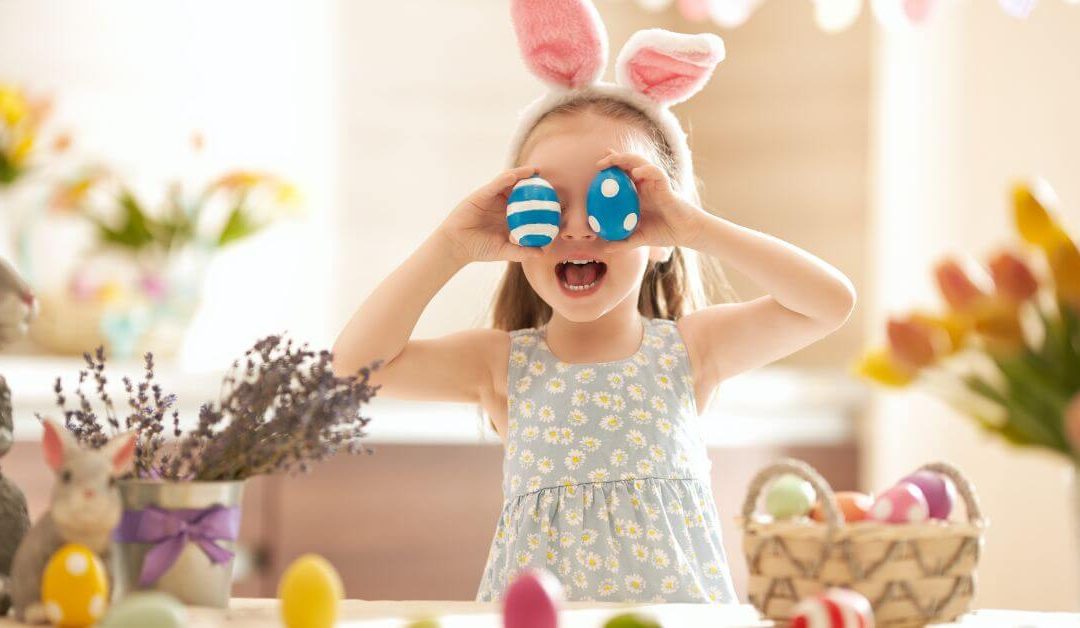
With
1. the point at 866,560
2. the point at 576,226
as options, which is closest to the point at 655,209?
the point at 576,226

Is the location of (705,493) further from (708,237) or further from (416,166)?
(416,166)

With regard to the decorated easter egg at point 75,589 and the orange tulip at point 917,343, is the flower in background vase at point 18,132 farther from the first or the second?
the orange tulip at point 917,343

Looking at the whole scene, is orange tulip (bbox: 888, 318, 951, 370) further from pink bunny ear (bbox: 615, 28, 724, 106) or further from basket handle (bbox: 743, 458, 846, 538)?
pink bunny ear (bbox: 615, 28, 724, 106)

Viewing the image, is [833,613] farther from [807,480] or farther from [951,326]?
[951,326]

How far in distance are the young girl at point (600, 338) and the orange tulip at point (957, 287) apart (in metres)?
0.57

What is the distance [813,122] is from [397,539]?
1.91 metres

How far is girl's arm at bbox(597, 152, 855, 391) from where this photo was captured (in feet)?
4.84

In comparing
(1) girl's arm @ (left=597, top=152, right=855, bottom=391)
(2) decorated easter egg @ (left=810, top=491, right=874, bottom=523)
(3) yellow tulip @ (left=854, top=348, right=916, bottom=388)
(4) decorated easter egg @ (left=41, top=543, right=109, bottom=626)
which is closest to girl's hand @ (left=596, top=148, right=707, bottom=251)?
(1) girl's arm @ (left=597, top=152, right=855, bottom=391)

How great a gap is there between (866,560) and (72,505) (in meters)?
0.62

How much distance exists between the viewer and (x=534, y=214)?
4.68 ft

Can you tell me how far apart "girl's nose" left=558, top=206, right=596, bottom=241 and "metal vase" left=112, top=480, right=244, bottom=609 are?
0.49 m

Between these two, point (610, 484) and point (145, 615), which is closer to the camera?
point (145, 615)

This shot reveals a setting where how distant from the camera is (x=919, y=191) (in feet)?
12.6

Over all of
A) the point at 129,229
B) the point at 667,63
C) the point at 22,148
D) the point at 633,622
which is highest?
the point at 22,148
